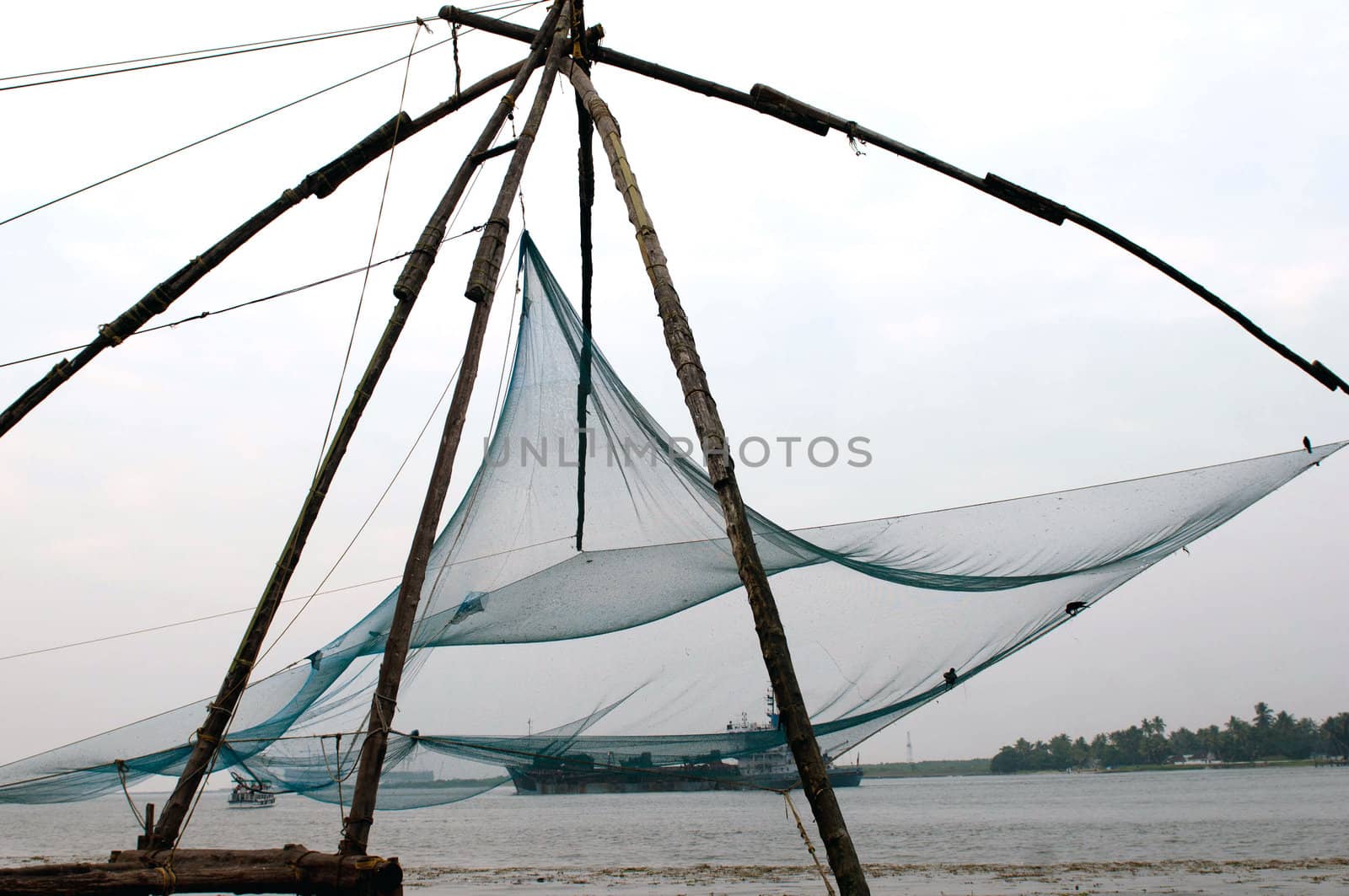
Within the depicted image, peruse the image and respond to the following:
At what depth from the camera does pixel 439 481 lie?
16.9 feet

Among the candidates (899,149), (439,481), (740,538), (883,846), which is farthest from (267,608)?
(883,846)

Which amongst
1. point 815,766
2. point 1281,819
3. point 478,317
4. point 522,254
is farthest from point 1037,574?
point 1281,819

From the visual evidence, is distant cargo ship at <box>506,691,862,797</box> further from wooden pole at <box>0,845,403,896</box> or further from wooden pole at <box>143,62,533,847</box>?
wooden pole at <box>143,62,533,847</box>

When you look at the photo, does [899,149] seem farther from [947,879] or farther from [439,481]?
[947,879]

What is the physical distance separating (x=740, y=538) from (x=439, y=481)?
1.80 m

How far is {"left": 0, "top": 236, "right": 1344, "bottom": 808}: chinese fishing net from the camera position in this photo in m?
5.12

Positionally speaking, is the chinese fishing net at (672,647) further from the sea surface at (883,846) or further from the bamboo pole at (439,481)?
the sea surface at (883,846)

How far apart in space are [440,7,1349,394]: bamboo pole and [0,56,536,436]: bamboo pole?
0.61 m

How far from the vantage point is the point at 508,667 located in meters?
5.50

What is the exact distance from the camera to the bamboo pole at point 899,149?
5.17 meters

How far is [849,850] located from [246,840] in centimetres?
3083

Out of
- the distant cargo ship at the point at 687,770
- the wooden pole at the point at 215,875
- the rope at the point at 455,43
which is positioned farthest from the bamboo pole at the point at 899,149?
the wooden pole at the point at 215,875

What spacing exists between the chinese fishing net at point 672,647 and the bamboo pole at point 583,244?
0.66m

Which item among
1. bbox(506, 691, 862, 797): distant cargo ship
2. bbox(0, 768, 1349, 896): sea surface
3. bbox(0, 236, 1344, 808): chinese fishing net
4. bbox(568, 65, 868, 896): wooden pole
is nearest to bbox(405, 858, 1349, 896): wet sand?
bbox(0, 768, 1349, 896): sea surface
